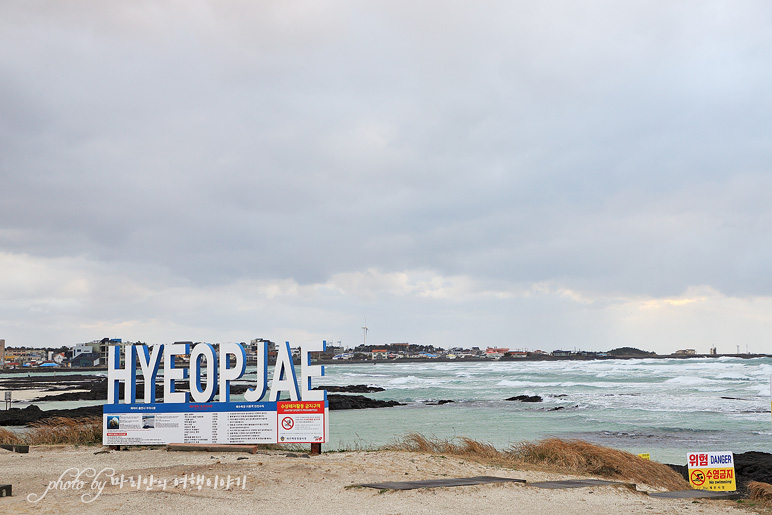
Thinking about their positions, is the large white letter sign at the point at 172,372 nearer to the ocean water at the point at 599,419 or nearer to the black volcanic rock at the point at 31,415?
the ocean water at the point at 599,419

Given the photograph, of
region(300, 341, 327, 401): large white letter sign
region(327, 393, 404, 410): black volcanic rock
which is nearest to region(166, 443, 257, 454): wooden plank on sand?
region(300, 341, 327, 401): large white letter sign

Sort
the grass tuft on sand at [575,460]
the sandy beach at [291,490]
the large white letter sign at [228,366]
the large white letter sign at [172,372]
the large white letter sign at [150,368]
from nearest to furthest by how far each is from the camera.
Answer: the sandy beach at [291,490] < the grass tuft on sand at [575,460] < the large white letter sign at [228,366] < the large white letter sign at [172,372] < the large white letter sign at [150,368]

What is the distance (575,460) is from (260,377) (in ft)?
25.4

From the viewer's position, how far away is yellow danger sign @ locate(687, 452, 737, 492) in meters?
13.1

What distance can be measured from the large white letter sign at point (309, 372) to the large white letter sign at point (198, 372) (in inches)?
89.1

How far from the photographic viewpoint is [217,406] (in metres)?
15.9

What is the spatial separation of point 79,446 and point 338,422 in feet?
61.0

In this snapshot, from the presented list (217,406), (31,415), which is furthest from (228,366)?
(31,415)

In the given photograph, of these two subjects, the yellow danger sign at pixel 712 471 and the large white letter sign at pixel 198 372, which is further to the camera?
the large white letter sign at pixel 198 372

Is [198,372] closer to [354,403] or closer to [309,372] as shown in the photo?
[309,372]

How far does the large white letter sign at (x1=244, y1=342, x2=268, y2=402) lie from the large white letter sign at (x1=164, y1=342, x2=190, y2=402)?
5.64ft

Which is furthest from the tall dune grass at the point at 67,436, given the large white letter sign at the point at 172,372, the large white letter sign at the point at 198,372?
the large white letter sign at the point at 198,372

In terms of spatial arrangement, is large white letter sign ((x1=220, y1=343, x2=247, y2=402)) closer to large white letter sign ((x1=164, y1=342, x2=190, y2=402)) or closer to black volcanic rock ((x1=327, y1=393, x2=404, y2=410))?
large white letter sign ((x1=164, y1=342, x2=190, y2=402))

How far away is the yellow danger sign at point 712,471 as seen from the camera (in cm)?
1314
